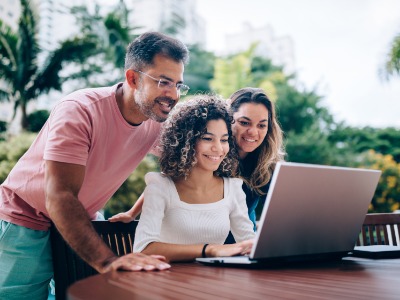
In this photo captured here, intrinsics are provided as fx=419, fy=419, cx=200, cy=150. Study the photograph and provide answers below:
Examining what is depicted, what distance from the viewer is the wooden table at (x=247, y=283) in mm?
819

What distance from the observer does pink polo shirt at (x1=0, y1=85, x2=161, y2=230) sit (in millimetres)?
1623

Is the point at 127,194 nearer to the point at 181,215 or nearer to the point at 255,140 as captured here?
the point at 255,140

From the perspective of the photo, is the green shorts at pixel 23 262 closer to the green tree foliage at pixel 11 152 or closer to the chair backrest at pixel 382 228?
the chair backrest at pixel 382 228

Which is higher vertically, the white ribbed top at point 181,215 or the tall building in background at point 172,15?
the tall building in background at point 172,15

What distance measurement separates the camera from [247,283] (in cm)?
95

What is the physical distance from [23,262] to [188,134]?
871mm

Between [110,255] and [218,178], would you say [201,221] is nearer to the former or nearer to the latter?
[218,178]

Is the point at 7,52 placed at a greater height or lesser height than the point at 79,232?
greater

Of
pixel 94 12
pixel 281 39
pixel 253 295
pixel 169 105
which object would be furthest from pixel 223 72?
pixel 281 39

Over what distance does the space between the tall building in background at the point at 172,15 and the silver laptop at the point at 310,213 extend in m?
11.1

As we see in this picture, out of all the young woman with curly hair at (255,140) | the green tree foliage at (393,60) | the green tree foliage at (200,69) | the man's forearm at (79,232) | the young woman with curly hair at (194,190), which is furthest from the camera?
Answer: the green tree foliage at (200,69)

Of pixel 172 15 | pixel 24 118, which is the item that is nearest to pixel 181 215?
pixel 24 118

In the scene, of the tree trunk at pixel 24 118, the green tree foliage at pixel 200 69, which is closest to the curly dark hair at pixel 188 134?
the tree trunk at pixel 24 118

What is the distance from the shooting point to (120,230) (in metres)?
1.65
